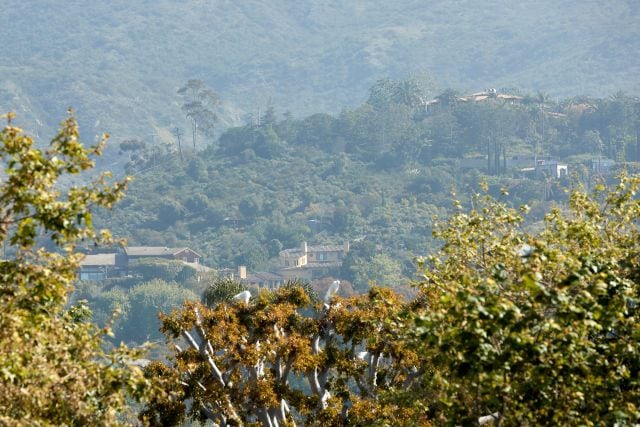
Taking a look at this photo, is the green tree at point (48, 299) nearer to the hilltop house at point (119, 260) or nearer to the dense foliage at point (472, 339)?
the dense foliage at point (472, 339)

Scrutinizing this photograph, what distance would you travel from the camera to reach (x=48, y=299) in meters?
15.6

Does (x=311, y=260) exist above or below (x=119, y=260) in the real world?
below

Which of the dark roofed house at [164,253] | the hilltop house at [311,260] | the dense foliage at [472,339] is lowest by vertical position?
the hilltop house at [311,260]

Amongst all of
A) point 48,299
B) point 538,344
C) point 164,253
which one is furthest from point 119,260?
point 538,344

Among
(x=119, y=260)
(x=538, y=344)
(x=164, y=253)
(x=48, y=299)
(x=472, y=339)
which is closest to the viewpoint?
(x=472, y=339)

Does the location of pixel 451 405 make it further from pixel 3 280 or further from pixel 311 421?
pixel 311 421

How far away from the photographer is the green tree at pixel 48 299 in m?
14.2

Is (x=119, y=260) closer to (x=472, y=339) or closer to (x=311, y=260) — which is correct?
(x=311, y=260)

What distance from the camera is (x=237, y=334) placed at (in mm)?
26188

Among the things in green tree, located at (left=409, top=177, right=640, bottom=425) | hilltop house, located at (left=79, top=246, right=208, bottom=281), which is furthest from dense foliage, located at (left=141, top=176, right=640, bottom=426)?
Answer: hilltop house, located at (left=79, top=246, right=208, bottom=281)

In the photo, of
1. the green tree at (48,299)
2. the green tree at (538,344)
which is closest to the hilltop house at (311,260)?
the green tree at (538,344)

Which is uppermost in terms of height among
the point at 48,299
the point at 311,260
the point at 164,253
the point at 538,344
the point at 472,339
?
the point at 48,299

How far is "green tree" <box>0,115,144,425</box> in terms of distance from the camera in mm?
14195

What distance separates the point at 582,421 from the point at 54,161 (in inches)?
255
